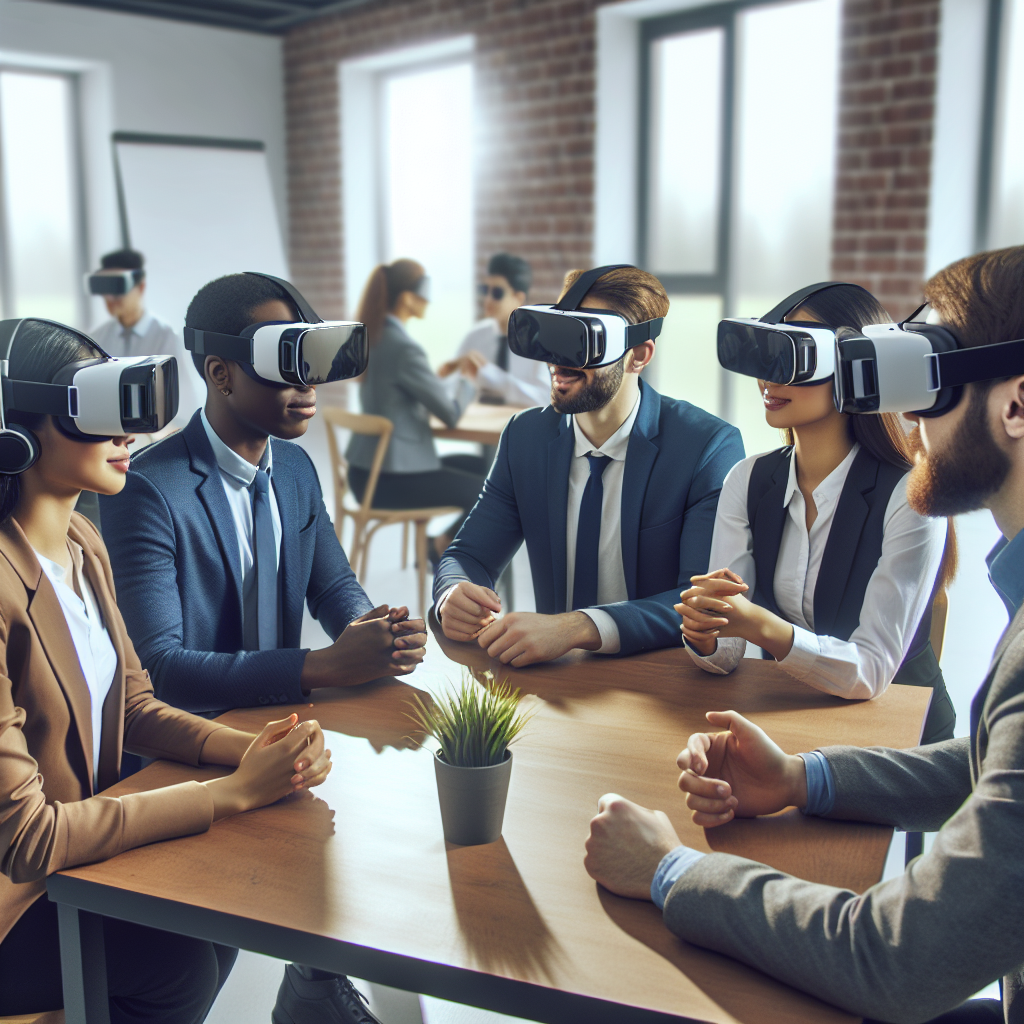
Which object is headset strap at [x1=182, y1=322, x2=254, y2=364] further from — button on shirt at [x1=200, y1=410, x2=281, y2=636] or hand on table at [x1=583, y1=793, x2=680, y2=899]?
hand on table at [x1=583, y1=793, x2=680, y2=899]

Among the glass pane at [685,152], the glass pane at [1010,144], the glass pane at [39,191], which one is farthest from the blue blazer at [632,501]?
the glass pane at [39,191]

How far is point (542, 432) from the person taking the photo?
218 centimetres

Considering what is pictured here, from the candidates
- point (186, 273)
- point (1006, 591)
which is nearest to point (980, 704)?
point (1006, 591)

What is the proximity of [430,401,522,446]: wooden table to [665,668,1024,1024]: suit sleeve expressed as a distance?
2858 mm

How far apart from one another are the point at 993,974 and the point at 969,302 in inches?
25.8

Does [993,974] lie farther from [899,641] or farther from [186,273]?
[186,273]

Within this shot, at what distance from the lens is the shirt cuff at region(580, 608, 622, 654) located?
5.67ft

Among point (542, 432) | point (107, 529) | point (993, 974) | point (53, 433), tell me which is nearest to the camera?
point (993, 974)

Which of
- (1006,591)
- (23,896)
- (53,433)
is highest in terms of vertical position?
(53,433)

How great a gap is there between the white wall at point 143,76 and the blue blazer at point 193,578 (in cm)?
676

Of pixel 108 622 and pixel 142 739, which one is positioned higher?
pixel 108 622

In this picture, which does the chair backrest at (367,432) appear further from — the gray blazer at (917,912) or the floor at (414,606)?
the gray blazer at (917,912)

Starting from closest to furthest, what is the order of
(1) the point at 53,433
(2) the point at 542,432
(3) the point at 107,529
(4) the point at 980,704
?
(4) the point at 980,704 → (1) the point at 53,433 → (3) the point at 107,529 → (2) the point at 542,432

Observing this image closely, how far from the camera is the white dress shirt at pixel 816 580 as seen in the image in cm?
154
